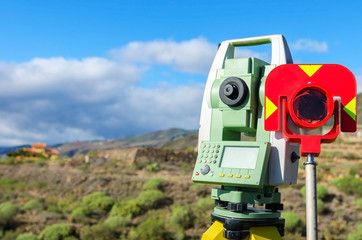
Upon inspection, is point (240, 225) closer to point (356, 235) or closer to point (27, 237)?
point (356, 235)

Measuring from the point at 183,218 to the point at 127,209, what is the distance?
2080 millimetres

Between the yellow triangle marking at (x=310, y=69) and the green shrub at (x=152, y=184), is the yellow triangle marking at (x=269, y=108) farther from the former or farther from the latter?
the green shrub at (x=152, y=184)

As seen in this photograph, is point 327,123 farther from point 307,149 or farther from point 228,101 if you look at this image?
point 228,101

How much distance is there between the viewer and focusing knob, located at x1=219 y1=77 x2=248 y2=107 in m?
2.79

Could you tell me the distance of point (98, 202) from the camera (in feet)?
43.0

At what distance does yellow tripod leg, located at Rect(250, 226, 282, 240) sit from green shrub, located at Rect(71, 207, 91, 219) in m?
10.0

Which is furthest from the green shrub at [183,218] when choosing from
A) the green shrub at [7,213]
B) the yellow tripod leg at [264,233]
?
the yellow tripod leg at [264,233]

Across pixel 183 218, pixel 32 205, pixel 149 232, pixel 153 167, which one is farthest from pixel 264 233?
pixel 153 167

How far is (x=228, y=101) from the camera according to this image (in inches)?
112

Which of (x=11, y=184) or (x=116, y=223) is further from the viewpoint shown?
(x=11, y=184)

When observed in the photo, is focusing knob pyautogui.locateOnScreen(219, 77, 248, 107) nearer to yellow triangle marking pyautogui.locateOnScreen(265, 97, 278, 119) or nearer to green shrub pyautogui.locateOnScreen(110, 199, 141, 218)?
yellow triangle marking pyautogui.locateOnScreen(265, 97, 278, 119)

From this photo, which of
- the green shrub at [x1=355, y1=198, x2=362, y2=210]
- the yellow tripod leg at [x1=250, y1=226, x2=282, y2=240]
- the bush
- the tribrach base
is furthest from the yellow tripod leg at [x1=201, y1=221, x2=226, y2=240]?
the bush

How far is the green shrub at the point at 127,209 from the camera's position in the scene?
12.2 metres

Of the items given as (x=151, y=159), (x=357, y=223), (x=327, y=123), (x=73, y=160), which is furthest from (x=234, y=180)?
(x=73, y=160)
